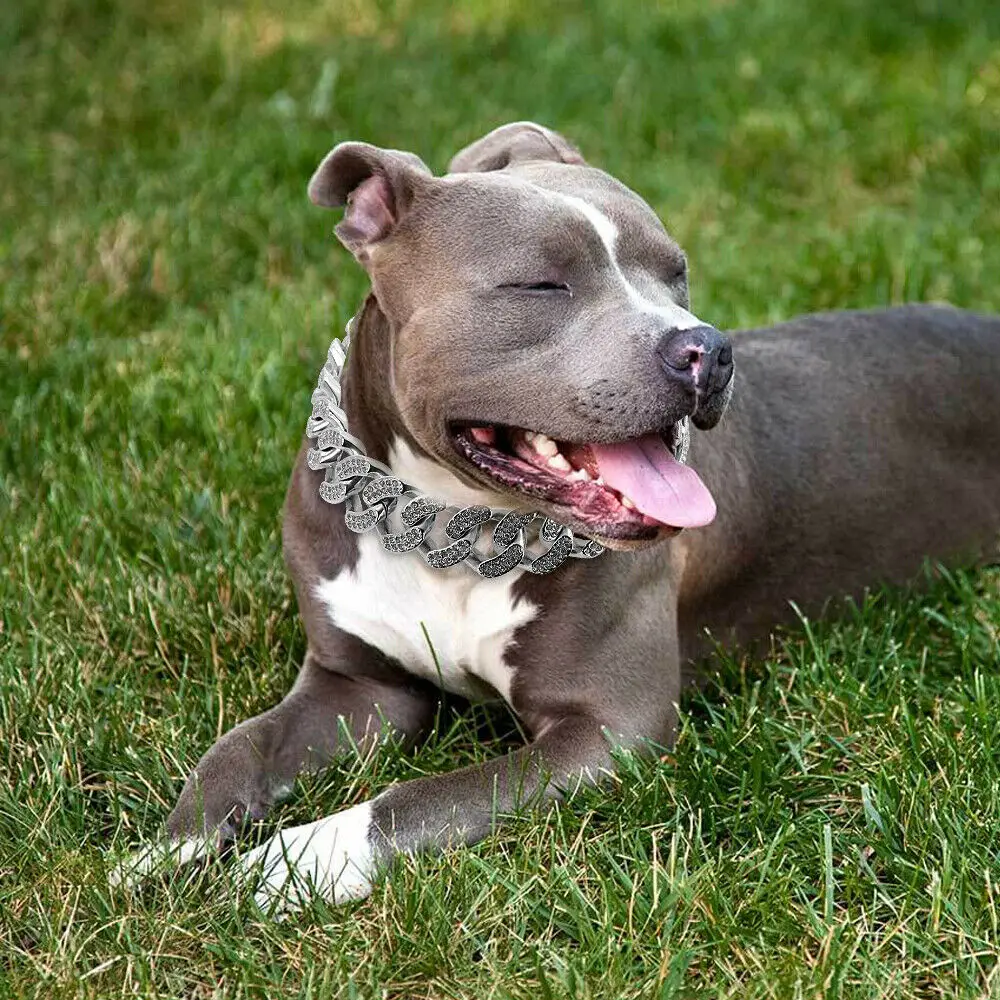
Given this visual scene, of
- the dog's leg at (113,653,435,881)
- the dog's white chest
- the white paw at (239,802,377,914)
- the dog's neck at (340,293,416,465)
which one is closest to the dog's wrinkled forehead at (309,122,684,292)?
the dog's neck at (340,293,416,465)

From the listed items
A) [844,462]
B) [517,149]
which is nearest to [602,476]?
[517,149]

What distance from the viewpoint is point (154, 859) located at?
308 cm

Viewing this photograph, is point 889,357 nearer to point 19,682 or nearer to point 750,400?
point 750,400

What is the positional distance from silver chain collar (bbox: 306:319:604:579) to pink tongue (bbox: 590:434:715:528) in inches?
9.0

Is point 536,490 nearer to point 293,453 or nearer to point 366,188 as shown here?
point 366,188

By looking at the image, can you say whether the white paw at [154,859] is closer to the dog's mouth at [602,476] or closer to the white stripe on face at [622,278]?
the dog's mouth at [602,476]

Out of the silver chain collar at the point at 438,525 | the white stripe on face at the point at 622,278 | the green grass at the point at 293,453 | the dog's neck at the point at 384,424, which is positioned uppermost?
the white stripe on face at the point at 622,278

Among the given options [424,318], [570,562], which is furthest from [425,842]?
[424,318]

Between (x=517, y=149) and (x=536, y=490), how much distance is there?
1.04m

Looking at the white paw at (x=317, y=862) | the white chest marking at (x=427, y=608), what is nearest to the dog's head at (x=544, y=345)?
the white chest marking at (x=427, y=608)

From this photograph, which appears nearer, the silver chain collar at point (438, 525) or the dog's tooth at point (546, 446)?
the dog's tooth at point (546, 446)

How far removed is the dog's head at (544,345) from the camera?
308 cm

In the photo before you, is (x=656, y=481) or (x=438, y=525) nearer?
(x=656, y=481)

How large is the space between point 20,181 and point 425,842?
4.35 m
